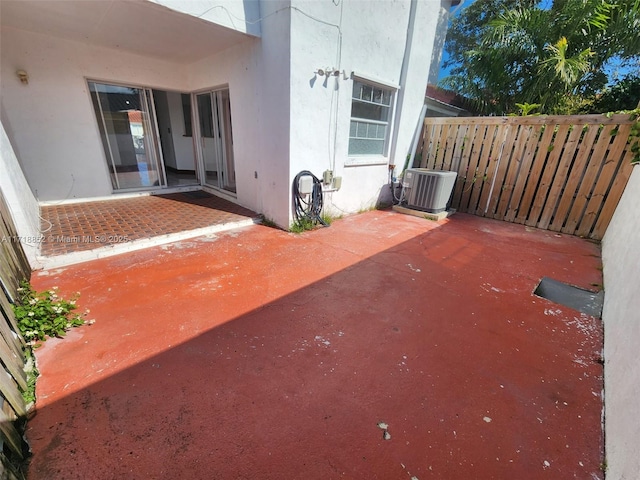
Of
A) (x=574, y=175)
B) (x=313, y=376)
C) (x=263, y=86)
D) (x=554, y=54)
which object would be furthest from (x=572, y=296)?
(x=554, y=54)

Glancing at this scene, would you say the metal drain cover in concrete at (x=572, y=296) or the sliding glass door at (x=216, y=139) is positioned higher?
the sliding glass door at (x=216, y=139)

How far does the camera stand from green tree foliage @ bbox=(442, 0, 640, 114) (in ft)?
18.9

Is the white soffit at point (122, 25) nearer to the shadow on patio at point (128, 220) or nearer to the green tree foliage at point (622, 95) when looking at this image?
the shadow on patio at point (128, 220)

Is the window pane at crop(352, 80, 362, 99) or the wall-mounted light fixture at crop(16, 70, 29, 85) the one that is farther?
the window pane at crop(352, 80, 362, 99)

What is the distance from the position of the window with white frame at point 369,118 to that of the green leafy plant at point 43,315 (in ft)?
15.2

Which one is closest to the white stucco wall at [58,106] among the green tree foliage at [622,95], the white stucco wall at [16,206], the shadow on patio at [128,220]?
the shadow on patio at [128,220]

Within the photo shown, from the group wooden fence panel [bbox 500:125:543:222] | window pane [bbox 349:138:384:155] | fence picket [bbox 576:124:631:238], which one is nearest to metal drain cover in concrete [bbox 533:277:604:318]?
fence picket [bbox 576:124:631:238]

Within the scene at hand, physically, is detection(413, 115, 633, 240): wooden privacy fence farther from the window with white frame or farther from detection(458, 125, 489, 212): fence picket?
the window with white frame

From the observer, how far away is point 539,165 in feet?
16.8

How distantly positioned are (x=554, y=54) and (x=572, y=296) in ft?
20.3

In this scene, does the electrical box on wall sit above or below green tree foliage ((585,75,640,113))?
below

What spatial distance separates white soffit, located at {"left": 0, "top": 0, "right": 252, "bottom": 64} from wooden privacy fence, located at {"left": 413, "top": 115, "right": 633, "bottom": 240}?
478 centimetres

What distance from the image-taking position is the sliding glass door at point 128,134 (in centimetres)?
529

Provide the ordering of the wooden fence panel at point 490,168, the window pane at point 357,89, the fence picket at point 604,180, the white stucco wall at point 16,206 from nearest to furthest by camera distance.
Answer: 1. the white stucco wall at point 16,206
2. the fence picket at point 604,180
3. the window pane at point 357,89
4. the wooden fence panel at point 490,168
